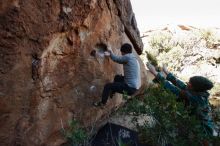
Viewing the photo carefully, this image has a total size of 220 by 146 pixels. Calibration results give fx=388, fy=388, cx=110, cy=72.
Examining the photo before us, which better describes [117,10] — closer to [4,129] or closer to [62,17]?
[62,17]

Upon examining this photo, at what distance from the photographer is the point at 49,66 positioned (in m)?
7.70

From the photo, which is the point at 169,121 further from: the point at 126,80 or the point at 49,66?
the point at 49,66

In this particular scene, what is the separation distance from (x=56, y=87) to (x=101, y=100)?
133 centimetres

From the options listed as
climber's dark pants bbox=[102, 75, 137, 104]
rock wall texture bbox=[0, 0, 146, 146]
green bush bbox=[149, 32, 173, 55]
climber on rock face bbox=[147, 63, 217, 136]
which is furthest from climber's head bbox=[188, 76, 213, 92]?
green bush bbox=[149, 32, 173, 55]

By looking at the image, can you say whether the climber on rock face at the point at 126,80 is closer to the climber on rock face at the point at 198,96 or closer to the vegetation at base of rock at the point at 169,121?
the climber on rock face at the point at 198,96

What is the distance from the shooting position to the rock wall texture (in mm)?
7098

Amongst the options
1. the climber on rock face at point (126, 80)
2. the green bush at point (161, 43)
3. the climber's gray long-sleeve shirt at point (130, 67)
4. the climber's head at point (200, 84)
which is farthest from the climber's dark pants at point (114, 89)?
the green bush at point (161, 43)

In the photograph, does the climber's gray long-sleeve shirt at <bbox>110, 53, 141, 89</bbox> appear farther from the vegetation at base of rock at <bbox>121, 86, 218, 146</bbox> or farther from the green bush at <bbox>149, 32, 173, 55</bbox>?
the green bush at <bbox>149, 32, 173, 55</bbox>

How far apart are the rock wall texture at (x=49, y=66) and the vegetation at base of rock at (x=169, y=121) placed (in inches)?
77.2

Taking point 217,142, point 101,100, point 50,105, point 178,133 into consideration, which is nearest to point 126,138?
point 101,100

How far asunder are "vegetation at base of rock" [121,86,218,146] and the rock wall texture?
196 centimetres

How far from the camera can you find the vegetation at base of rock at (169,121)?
19.6 ft

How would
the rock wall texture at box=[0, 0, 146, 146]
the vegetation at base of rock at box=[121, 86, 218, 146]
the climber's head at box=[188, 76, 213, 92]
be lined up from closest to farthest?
the vegetation at base of rock at box=[121, 86, 218, 146] < the climber's head at box=[188, 76, 213, 92] < the rock wall texture at box=[0, 0, 146, 146]

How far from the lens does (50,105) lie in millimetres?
7879
